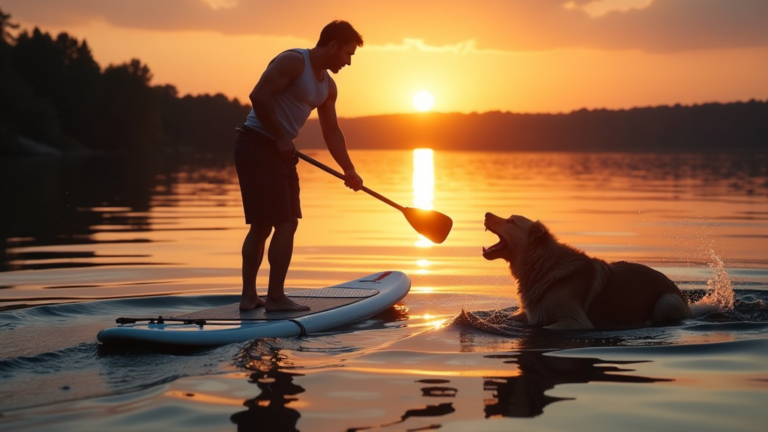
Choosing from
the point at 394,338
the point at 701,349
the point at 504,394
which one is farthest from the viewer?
the point at 394,338

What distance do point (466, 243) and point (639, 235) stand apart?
3.17 m

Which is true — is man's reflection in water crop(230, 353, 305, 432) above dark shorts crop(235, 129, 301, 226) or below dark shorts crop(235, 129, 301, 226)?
below

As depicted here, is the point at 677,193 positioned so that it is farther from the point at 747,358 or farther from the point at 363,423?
the point at 363,423

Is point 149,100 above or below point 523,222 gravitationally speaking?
above

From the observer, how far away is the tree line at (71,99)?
2803 inches

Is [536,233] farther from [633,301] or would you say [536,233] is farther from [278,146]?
[278,146]

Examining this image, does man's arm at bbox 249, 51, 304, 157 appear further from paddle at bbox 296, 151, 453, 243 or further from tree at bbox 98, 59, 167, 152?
tree at bbox 98, 59, 167, 152

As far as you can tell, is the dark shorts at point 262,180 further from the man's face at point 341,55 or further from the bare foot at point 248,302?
the man's face at point 341,55

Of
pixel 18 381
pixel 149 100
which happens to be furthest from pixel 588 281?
pixel 149 100

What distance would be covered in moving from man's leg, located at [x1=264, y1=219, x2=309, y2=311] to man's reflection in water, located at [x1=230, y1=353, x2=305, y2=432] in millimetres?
1918

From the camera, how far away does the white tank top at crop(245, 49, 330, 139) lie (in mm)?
7473

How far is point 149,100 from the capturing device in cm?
10244

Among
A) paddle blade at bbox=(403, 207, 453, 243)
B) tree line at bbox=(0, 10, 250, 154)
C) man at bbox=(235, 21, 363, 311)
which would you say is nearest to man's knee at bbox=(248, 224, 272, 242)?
man at bbox=(235, 21, 363, 311)

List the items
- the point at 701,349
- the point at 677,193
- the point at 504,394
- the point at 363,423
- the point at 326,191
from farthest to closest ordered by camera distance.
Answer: the point at 326,191
the point at 677,193
the point at 701,349
the point at 504,394
the point at 363,423
